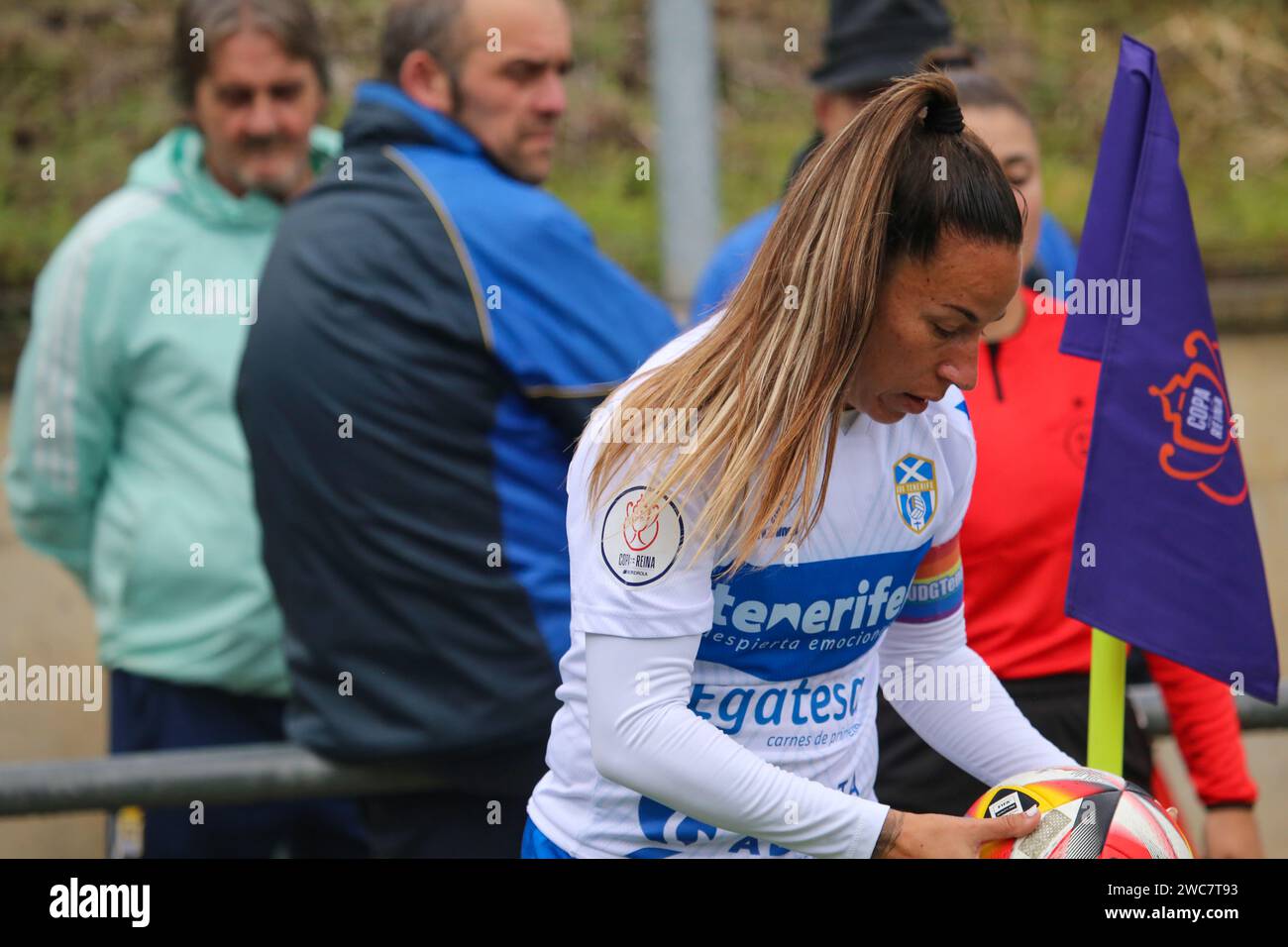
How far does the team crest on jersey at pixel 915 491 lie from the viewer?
2320 mm

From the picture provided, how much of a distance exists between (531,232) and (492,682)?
2.94 ft

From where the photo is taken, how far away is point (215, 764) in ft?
11.8

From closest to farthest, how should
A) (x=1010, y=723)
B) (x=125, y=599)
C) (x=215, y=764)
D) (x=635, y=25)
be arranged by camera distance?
(x=1010, y=723) → (x=215, y=764) → (x=125, y=599) → (x=635, y=25)

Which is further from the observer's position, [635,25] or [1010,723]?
[635,25]

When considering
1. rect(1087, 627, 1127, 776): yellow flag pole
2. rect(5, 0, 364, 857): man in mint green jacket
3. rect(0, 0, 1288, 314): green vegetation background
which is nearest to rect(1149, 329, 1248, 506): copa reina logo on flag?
rect(1087, 627, 1127, 776): yellow flag pole

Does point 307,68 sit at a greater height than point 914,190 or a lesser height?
greater

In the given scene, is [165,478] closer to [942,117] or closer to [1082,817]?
[942,117]

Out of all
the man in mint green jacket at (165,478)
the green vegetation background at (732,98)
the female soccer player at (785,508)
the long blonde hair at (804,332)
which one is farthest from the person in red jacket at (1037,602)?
the green vegetation background at (732,98)

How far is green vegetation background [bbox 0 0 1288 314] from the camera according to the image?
624cm

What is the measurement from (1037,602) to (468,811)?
4.13 ft

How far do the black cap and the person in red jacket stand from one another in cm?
139
